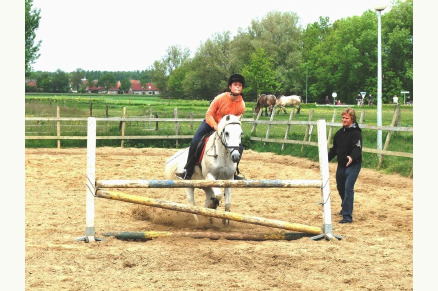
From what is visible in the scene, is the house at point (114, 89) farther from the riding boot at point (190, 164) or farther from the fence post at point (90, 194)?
the fence post at point (90, 194)

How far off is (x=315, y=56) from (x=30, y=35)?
45.3m

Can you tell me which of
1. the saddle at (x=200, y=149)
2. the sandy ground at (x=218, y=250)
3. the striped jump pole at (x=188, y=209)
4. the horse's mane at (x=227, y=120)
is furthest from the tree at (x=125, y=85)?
the striped jump pole at (x=188, y=209)

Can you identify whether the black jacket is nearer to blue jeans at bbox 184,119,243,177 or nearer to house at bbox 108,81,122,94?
blue jeans at bbox 184,119,243,177

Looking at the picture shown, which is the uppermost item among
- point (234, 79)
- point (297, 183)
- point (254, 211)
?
point (234, 79)

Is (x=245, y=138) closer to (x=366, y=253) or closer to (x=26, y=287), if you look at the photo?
(x=366, y=253)

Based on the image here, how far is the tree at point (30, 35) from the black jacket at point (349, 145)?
4507cm

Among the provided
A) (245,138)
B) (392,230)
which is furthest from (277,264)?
(245,138)

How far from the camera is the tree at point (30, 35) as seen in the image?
166 ft

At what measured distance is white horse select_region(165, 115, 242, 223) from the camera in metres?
7.82

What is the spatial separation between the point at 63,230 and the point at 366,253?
417 cm

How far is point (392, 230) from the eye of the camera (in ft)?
28.7

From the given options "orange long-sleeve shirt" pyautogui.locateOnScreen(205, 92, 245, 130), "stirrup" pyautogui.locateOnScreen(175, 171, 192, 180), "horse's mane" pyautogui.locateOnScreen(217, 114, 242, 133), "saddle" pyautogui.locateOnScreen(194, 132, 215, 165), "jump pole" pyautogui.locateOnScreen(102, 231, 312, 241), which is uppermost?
"orange long-sleeve shirt" pyautogui.locateOnScreen(205, 92, 245, 130)

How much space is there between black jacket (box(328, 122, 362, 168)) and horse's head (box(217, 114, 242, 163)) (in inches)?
91.2

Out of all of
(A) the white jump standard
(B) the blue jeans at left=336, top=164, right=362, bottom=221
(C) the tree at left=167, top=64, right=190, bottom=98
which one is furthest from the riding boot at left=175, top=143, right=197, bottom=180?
(C) the tree at left=167, top=64, right=190, bottom=98
